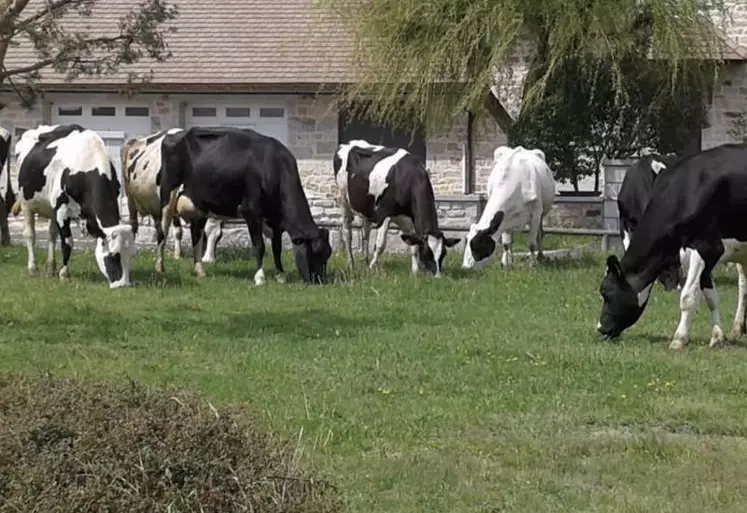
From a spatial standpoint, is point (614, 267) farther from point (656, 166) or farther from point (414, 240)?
point (414, 240)

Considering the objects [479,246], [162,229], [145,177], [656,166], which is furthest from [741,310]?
[145,177]

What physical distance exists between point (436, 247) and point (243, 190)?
2.62 metres

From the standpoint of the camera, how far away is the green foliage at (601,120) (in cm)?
2394

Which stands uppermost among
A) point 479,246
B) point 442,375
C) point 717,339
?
point 442,375

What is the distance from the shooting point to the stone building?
24.9 m

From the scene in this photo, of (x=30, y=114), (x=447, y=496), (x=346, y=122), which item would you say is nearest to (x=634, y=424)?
(x=447, y=496)

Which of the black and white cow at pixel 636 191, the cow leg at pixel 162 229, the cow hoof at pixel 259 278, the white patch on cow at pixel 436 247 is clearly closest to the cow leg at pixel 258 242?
the cow hoof at pixel 259 278

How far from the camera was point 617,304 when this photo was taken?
38.7 feet

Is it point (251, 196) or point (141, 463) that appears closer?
point (141, 463)

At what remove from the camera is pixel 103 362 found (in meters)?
10.5

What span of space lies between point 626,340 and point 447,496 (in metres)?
5.42

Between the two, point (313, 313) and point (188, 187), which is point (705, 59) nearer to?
point (188, 187)

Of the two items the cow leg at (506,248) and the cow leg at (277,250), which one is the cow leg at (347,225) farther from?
the cow leg at (506,248)

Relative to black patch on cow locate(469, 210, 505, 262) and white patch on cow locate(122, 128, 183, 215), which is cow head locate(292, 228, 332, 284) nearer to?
black patch on cow locate(469, 210, 505, 262)
